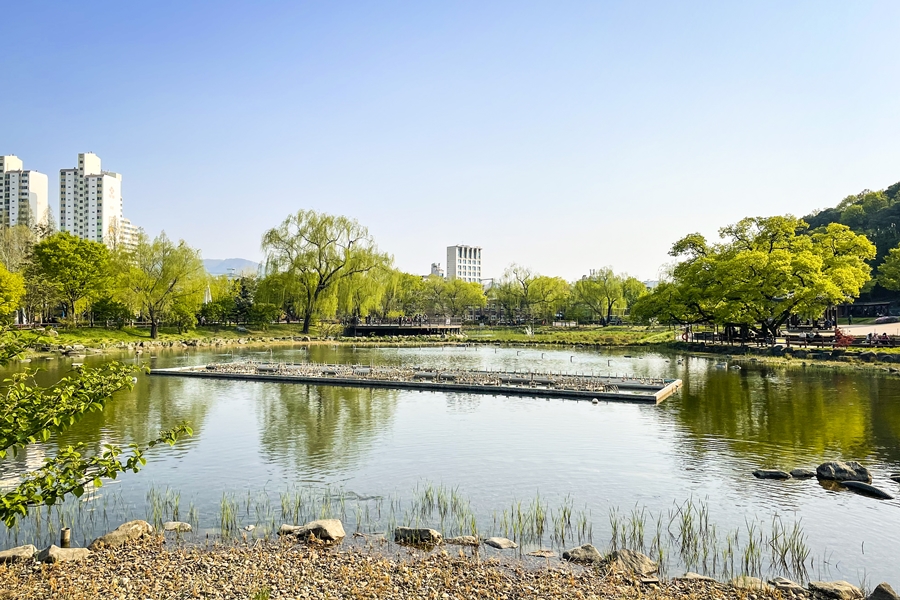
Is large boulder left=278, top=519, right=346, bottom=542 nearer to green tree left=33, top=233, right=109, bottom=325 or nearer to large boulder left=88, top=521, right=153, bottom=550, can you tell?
large boulder left=88, top=521, right=153, bottom=550

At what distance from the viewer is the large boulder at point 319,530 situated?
9.99 metres

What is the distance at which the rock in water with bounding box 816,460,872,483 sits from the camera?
536 inches

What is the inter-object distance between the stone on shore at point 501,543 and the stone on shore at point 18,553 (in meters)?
7.00

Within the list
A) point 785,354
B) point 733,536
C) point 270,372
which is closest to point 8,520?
point 733,536

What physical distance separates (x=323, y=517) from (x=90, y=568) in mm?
3815

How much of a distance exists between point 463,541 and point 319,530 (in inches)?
95.8

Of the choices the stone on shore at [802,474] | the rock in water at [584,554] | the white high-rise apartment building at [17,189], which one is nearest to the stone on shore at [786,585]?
the rock in water at [584,554]

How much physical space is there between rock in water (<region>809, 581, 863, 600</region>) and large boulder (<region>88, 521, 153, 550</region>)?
10382mm

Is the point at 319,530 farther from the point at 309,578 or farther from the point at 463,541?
the point at 463,541

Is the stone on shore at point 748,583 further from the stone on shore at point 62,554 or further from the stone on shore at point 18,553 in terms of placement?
the stone on shore at point 18,553

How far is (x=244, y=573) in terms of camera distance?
8.35 m

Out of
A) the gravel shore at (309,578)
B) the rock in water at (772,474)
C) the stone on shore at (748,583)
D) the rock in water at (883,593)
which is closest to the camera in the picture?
the gravel shore at (309,578)

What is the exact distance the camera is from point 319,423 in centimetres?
2048

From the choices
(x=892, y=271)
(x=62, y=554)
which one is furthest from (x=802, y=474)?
(x=892, y=271)
